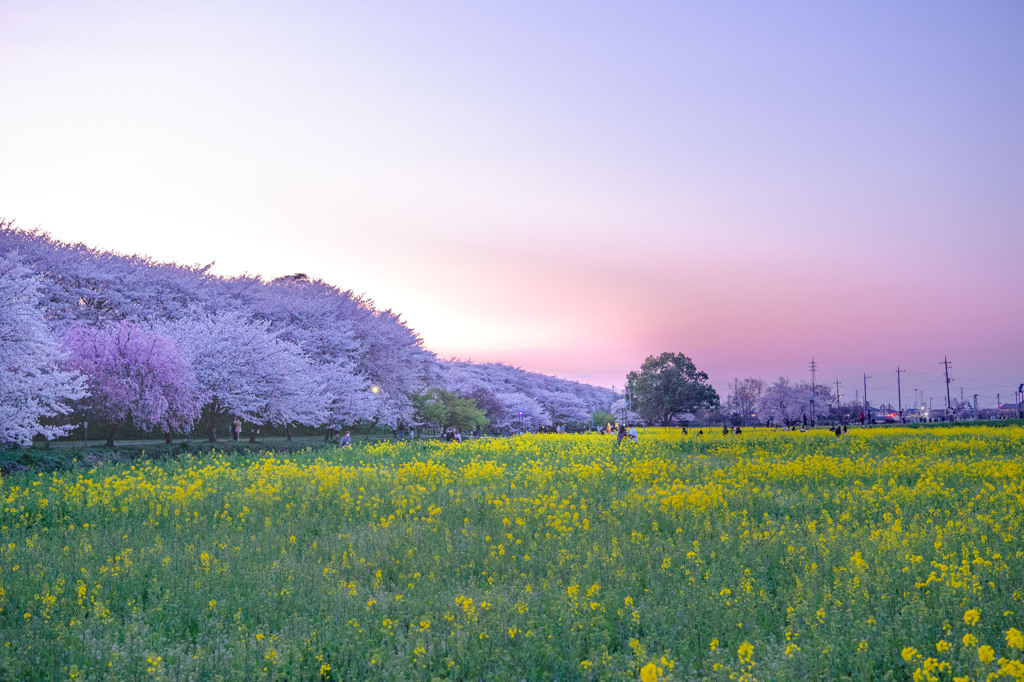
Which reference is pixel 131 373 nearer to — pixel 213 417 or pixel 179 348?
pixel 179 348

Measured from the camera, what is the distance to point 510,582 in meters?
9.15

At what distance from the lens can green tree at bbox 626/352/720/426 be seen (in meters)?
100

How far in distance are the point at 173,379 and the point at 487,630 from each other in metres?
27.3

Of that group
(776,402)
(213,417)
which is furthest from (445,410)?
(776,402)

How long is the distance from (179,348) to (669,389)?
79841 mm

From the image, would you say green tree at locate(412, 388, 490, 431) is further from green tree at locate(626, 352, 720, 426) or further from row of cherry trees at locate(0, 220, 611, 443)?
green tree at locate(626, 352, 720, 426)

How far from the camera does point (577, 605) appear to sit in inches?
307

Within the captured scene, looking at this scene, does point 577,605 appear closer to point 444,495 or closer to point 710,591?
point 710,591

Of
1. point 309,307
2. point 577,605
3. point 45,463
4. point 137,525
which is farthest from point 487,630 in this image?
point 309,307

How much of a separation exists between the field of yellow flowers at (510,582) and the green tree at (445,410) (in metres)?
41.5

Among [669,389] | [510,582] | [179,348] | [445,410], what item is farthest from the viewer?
[669,389]

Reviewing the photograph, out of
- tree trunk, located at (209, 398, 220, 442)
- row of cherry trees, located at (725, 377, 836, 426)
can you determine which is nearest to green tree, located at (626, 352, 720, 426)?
row of cherry trees, located at (725, 377, 836, 426)

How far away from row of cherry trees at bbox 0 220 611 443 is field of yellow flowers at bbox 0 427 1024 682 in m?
9.27

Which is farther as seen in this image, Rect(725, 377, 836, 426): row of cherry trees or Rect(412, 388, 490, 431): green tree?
Rect(725, 377, 836, 426): row of cherry trees
